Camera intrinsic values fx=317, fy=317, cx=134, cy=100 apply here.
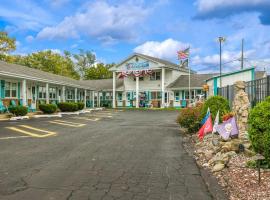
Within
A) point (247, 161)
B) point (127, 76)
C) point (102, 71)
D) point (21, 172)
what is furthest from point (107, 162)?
point (102, 71)

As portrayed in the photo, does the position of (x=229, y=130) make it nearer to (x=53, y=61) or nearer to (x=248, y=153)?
(x=248, y=153)

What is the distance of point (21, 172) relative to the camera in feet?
23.7

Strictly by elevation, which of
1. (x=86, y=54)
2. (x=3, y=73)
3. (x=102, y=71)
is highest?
(x=86, y=54)

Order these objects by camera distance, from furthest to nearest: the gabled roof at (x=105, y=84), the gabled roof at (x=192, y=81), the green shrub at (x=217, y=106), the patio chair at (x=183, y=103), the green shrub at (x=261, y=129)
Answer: the gabled roof at (x=105, y=84) → the patio chair at (x=183, y=103) → the gabled roof at (x=192, y=81) → the green shrub at (x=217, y=106) → the green shrub at (x=261, y=129)

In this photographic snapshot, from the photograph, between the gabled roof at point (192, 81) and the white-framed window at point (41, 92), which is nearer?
the white-framed window at point (41, 92)

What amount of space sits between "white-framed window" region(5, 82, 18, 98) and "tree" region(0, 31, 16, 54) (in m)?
22.5

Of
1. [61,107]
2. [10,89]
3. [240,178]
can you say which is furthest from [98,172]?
[61,107]

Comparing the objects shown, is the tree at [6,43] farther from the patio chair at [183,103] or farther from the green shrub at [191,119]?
the green shrub at [191,119]

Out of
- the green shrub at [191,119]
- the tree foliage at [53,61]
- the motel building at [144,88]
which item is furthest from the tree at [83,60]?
the green shrub at [191,119]

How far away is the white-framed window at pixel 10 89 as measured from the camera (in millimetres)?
26475

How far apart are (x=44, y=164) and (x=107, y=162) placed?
1.62 meters

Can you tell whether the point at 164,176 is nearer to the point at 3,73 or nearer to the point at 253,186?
the point at 253,186

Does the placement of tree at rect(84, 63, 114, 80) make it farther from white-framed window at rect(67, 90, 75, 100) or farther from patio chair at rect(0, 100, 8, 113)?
patio chair at rect(0, 100, 8, 113)

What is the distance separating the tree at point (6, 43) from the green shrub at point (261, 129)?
46.6 metres
